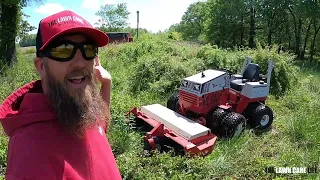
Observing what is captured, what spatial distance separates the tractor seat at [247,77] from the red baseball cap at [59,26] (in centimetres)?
515

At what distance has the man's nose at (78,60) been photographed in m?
1.42

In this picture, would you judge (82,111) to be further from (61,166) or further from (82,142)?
(61,166)

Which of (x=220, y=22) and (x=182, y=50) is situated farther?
(x=220, y=22)

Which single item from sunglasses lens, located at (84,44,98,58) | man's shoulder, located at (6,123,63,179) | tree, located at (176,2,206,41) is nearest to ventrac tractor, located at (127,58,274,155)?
sunglasses lens, located at (84,44,98,58)

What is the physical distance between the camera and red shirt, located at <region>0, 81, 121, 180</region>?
116 cm

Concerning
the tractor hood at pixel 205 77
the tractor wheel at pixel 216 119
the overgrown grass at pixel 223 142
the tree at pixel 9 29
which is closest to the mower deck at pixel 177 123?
the overgrown grass at pixel 223 142

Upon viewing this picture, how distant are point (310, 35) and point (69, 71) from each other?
3233 centimetres

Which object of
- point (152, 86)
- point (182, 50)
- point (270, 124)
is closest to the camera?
point (270, 124)

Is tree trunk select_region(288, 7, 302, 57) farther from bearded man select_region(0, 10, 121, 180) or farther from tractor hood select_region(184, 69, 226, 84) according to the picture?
bearded man select_region(0, 10, 121, 180)

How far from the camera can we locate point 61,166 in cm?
125

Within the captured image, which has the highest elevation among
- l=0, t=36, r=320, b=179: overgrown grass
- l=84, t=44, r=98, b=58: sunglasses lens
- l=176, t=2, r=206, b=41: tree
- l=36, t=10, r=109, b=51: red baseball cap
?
l=176, t=2, r=206, b=41: tree

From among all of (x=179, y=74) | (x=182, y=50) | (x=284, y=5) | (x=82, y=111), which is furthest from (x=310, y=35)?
(x=82, y=111)

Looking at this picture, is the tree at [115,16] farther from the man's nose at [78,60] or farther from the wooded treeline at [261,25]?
the man's nose at [78,60]

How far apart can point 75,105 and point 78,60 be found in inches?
7.6
